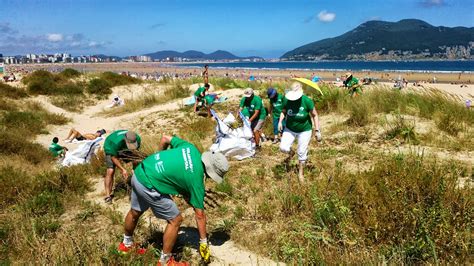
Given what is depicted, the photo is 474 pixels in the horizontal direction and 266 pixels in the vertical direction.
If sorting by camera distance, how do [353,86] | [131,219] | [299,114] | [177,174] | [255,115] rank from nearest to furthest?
[177,174]
[131,219]
[299,114]
[255,115]
[353,86]

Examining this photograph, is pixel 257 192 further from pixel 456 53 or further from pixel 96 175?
pixel 456 53

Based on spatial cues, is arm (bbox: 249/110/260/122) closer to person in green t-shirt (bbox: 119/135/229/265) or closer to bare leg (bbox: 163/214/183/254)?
person in green t-shirt (bbox: 119/135/229/265)

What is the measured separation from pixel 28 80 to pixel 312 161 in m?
20.1

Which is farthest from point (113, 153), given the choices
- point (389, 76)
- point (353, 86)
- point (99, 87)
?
point (389, 76)

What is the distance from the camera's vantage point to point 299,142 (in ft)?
19.9

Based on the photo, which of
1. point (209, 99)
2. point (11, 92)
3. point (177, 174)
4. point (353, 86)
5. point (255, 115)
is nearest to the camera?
point (177, 174)

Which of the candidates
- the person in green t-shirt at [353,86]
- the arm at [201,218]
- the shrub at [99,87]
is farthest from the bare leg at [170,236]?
the shrub at [99,87]

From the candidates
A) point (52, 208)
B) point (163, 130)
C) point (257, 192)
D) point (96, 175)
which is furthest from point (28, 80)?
point (257, 192)

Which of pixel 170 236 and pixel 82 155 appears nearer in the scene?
pixel 170 236

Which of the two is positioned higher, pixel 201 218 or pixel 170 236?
pixel 201 218

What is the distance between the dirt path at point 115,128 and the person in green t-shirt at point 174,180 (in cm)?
48

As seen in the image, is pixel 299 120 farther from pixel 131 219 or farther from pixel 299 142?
pixel 131 219

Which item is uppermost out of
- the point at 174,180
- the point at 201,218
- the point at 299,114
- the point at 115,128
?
the point at 299,114

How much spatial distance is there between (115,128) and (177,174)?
9917mm
